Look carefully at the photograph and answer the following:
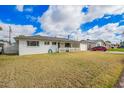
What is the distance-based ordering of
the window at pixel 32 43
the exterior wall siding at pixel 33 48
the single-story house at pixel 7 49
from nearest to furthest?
the exterior wall siding at pixel 33 48 → the window at pixel 32 43 → the single-story house at pixel 7 49

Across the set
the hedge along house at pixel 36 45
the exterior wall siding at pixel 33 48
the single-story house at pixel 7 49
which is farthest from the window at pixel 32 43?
the single-story house at pixel 7 49

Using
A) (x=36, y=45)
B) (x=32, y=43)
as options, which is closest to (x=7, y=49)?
(x=32, y=43)

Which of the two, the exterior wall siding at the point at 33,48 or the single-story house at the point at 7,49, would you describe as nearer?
the exterior wall siding at the point at 33,48

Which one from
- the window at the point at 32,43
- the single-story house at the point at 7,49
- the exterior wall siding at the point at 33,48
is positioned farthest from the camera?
the single-story house at the point at 7,49

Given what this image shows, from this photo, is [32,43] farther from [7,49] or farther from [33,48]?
[7,49]

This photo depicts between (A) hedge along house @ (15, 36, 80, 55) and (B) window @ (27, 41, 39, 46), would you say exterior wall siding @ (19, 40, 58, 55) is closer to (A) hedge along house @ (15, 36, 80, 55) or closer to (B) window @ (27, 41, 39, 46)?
(A) hedge along house @ (15, 36, 80, 55)

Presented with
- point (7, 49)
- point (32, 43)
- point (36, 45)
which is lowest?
point (7, 49)

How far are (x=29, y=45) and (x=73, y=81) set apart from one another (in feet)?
44.9

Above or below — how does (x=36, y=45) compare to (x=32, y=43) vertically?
below

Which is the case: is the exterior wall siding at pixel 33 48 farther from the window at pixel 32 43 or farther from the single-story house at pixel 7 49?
the single-story house at pixel 7 49

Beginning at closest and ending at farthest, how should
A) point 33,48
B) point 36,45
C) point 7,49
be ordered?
point 33,48 → point 36,45 → point 7,49

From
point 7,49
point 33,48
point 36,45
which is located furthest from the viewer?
point 7,49
